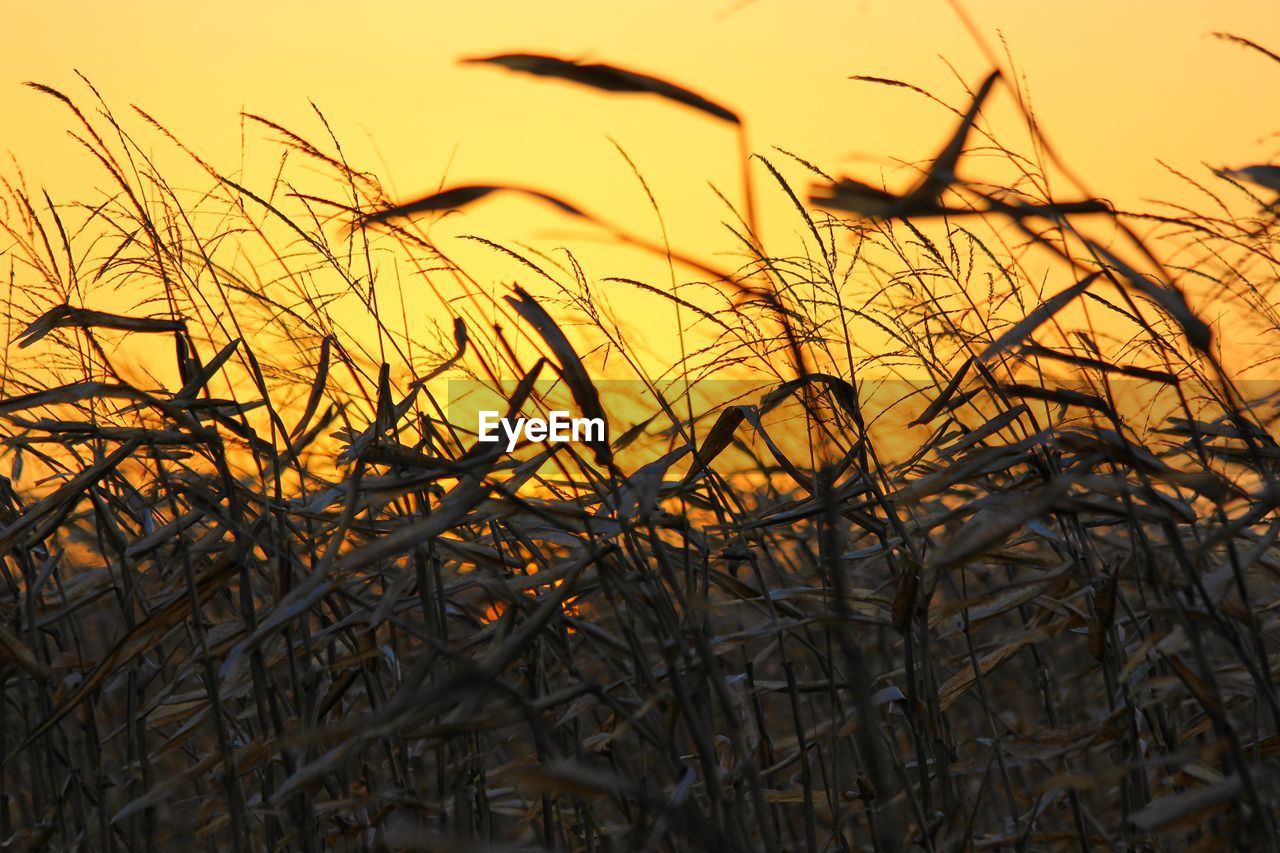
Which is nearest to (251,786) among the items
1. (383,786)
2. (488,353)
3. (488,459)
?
(383,786)

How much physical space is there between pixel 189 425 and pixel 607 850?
115cm

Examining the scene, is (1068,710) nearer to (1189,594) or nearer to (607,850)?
(607,850)

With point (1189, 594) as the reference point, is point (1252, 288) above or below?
above

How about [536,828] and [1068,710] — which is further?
[1068,710]

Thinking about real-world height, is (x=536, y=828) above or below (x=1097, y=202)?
below

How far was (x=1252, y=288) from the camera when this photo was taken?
218cm

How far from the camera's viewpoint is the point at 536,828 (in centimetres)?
269

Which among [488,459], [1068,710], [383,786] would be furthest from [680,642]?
[1068,710]

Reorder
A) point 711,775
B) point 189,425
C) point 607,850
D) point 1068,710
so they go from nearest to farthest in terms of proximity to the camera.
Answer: point 711,775 < point 189,425 < point 607,850 < point 1068,710

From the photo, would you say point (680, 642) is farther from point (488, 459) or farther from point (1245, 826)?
point (1245, 826)

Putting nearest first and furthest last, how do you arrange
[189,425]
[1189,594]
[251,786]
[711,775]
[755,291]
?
[755,291] < [711,775] < [1189,594] < [189,425] < [251,786]

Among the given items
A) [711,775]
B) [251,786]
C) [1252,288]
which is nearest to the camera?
[711,775]

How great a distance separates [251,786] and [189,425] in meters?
1.69

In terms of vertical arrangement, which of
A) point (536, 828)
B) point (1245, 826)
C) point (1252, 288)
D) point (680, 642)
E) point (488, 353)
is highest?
point (488, 353)
